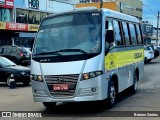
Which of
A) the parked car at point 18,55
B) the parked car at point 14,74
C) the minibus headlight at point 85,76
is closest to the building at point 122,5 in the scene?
the parked car at point 18,55

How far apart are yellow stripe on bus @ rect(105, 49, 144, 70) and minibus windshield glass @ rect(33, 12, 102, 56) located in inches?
26.3

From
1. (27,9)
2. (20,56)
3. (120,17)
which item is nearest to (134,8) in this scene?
(27,9)

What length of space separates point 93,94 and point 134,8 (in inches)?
4072

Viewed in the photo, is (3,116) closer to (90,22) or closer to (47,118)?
(47,118)

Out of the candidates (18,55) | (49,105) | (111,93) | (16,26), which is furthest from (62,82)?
(16,26)

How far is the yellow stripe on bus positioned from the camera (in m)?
10.9

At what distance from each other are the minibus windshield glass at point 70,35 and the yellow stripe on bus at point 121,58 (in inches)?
26.3

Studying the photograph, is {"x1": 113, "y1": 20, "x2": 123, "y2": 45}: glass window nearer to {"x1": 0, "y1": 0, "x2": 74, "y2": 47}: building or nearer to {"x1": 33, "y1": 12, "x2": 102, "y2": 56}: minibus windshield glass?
{"x1": 33, "y1": 12, "x2": 102, "y2": 56}: minibus windshield glass

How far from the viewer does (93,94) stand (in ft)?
32.7

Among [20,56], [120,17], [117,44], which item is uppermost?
[120,17]

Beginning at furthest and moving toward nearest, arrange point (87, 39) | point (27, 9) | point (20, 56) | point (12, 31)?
point (27, 9) → point (12, 31) → point (20, 56) → point (87, 39)

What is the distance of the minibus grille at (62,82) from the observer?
32.5 ft

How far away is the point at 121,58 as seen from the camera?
40.7 ft

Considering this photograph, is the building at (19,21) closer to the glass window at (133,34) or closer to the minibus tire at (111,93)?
the glass window at (133,34)
